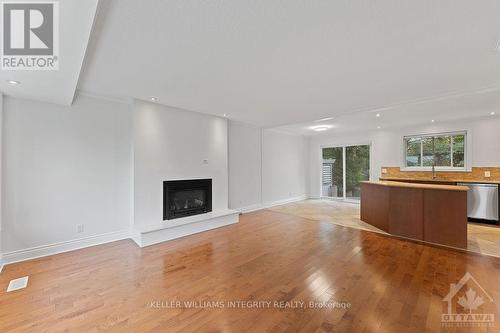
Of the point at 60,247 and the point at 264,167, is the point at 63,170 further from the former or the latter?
the point at 264,167

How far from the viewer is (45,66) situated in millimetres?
2307

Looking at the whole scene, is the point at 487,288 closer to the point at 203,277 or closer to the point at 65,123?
the point at 203,277

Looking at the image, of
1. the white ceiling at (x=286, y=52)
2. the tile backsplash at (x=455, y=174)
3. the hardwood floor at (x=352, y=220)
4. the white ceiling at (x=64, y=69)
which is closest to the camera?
the white ceiling at (x=64, y=69)

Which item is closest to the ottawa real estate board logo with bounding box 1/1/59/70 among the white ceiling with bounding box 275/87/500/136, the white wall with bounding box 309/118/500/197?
the white ceiling with bounding box 275/87/500/136

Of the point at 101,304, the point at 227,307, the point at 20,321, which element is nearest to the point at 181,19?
the point at 227,307

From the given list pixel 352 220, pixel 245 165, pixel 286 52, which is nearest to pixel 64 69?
pixel 286 52

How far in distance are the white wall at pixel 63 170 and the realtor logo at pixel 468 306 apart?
4.72m

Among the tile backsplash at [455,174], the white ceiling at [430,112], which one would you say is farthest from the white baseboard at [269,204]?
the tile backsplash at [455,174]

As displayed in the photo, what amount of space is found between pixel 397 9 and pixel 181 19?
66.8 inches

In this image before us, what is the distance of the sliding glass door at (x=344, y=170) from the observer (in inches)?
305

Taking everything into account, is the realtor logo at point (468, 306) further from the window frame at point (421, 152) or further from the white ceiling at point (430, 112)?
the window frame at point (421, 152)

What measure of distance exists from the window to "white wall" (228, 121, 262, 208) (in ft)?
15.2

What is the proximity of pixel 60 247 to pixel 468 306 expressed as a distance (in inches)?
208

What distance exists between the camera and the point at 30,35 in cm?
190
